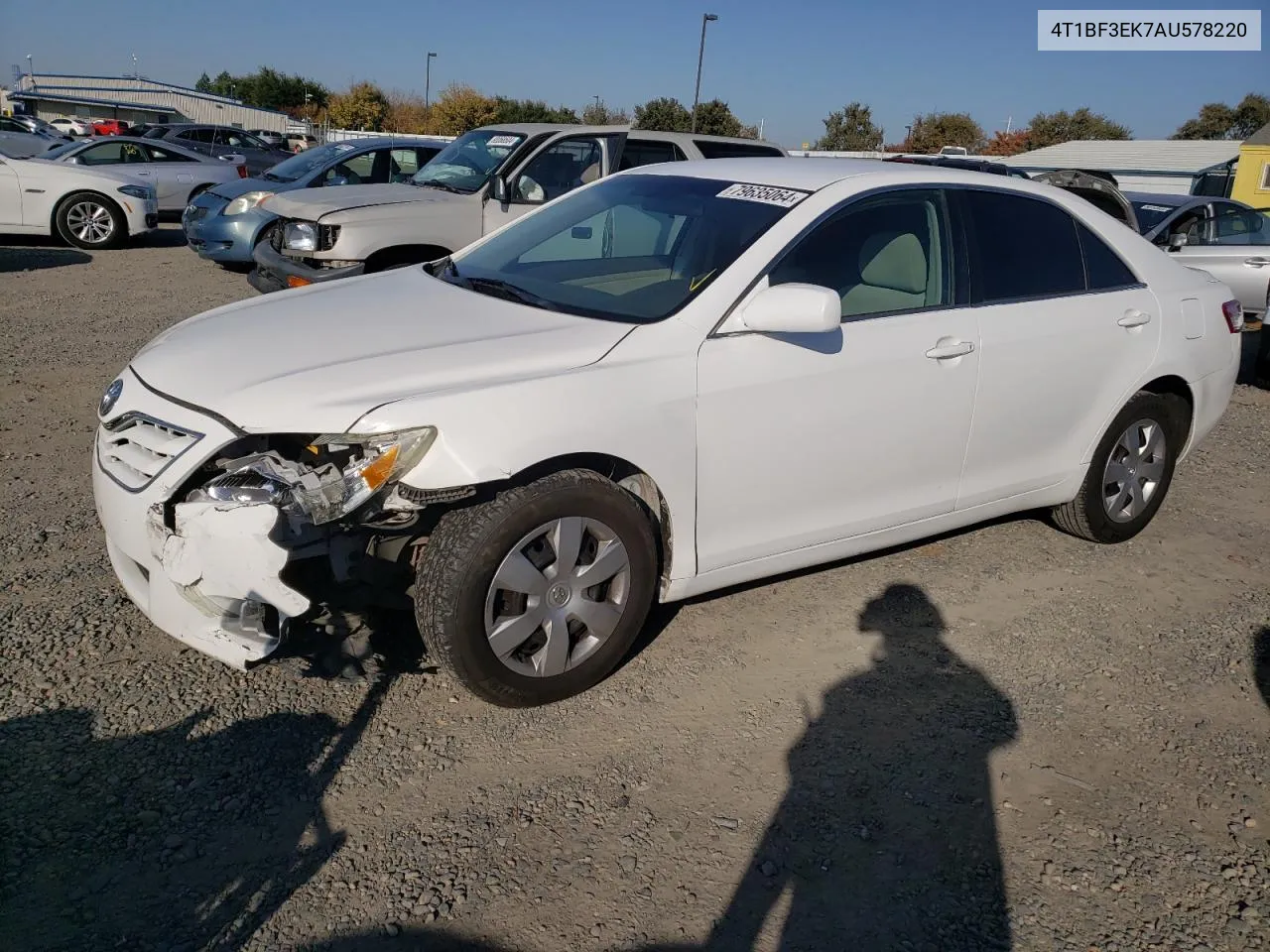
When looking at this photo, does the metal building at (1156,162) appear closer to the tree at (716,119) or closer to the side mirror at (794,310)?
the tree at (716,119)

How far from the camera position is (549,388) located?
10.6 feet

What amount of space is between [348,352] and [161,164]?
15360 millimetres

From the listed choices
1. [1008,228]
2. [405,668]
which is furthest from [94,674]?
[1008,228]

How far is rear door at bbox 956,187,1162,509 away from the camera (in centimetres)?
430

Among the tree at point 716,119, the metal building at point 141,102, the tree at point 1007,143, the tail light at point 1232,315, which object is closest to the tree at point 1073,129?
the tree at point 1007,143

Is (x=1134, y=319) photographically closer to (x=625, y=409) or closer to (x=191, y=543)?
(x=625, y=409)

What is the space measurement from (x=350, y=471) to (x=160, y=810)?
1.07 meters

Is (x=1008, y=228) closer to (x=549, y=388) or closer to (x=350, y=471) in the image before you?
(x=549, y=388)

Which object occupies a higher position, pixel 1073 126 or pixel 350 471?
pixel 1073 126

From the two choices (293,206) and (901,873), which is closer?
(901,873)

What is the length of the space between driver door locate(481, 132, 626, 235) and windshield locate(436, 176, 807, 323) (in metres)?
3.95

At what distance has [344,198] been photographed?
8.33 m

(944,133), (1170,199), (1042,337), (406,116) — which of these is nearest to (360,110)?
(406,116)

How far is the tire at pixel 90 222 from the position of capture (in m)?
14.3
